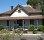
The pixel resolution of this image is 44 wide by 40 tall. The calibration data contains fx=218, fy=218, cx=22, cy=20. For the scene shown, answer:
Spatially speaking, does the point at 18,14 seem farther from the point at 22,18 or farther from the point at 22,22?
the point at 22,18

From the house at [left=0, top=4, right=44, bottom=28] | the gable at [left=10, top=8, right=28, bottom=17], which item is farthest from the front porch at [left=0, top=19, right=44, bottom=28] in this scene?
the gable at [left=10, top=8, right=28, bottom=17]

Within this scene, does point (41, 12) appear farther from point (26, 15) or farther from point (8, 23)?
point (8, 23)

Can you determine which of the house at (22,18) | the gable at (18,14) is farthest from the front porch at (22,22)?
the gable at (18,14)

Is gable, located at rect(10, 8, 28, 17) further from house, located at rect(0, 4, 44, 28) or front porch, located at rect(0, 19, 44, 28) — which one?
front porch, located at rect(0, 19, 44, 28)

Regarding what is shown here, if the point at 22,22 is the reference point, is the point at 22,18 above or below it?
above

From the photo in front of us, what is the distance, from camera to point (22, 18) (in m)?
Answer: 48.3

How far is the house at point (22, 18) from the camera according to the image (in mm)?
48031

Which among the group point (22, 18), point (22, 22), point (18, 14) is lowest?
point (22, 22)

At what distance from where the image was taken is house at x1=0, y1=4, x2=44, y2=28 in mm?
48031

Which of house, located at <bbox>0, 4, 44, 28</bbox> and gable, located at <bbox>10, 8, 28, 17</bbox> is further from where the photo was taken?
gable, located at <bbox>10, 8, 28, 17</bbox>

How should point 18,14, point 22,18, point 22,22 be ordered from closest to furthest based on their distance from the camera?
point 22,18, point 22,22, point 18,14

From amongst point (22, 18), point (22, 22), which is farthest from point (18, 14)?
point (22, 18)

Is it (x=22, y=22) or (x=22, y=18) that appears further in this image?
(x=22, y=22)

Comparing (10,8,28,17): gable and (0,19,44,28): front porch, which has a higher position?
(10,8,28,17): gable
